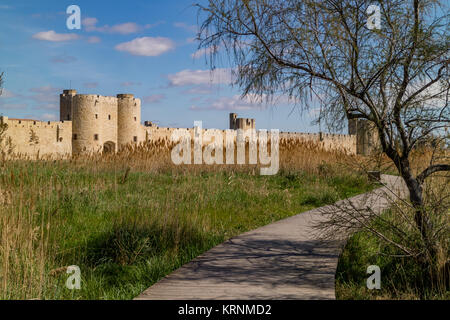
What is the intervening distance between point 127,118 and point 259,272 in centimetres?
3762

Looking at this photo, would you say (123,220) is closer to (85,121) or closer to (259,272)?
(259,272)

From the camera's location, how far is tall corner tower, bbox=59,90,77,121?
40.2m

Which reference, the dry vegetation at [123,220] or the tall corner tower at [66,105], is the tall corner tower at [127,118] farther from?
the dry vegetation at [123,220]

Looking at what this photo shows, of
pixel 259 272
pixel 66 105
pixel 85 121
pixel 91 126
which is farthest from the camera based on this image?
pixel 66 105

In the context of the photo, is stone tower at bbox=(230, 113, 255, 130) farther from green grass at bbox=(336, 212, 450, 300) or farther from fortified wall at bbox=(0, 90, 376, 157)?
green grass at bbox=(336, 212, 450, 300)

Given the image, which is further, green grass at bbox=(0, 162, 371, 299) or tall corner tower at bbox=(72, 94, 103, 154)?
tall corner tower at bbox=(72, 94, 103, 154)

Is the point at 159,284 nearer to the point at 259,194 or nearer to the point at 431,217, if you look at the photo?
the point at 431,217

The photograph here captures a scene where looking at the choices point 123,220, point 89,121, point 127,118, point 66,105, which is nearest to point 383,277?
point 123,220

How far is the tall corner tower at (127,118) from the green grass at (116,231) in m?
31.5

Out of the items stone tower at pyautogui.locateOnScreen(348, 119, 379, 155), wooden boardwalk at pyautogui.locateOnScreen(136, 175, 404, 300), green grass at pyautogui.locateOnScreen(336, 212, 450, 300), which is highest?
stone tower at pyautogui.locateOnScreen(348, 119, 379, 155)

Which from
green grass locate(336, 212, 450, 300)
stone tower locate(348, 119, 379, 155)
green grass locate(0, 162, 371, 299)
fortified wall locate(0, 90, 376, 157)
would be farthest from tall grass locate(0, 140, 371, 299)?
fortified wall locate(0, 90, 376, 157)

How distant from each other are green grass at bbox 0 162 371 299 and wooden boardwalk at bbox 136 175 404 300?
396 mm

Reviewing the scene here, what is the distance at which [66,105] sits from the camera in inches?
1588

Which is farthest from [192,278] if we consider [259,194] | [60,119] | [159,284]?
[60,119]
